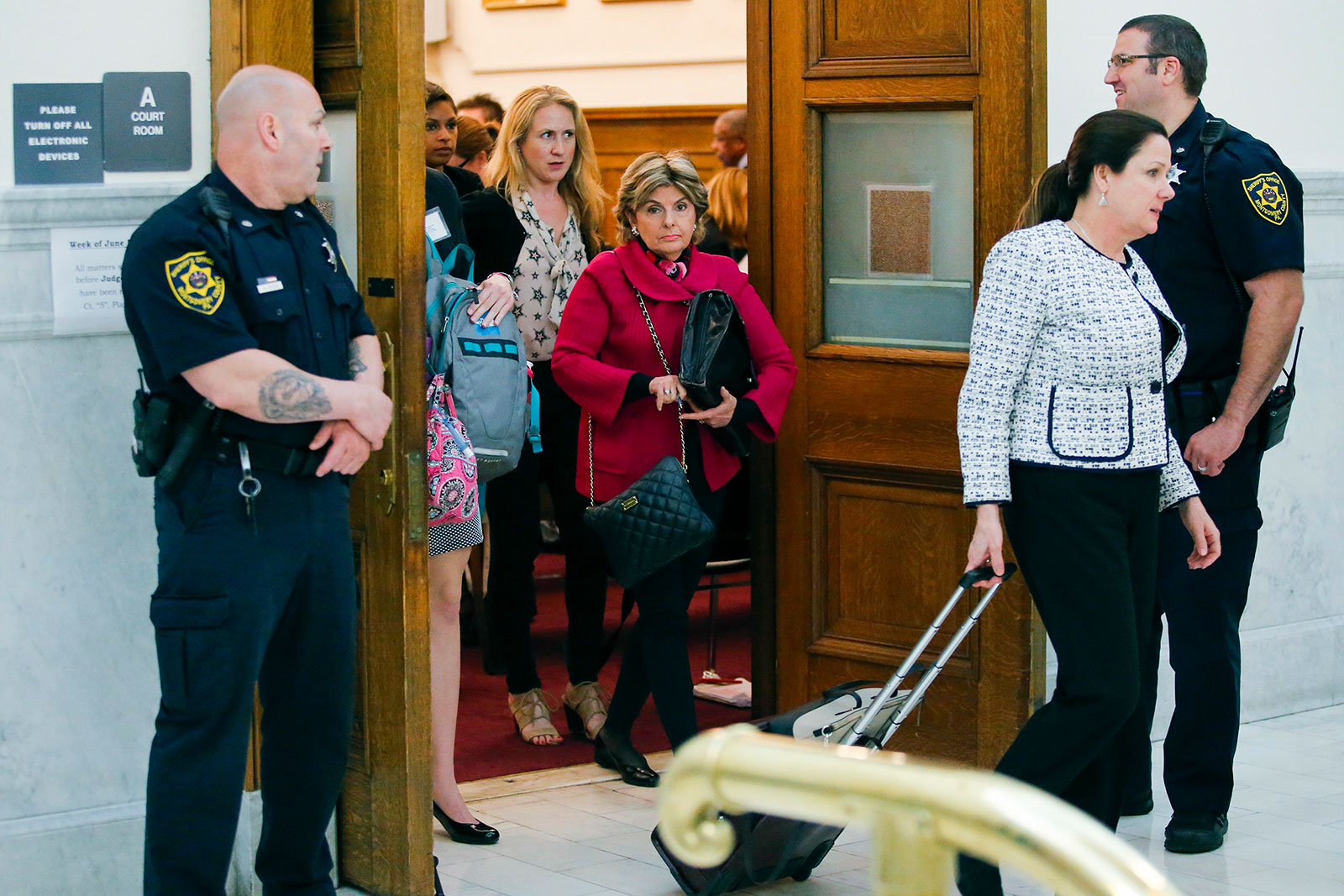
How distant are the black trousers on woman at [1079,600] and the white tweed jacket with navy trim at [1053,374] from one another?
2.1 inches

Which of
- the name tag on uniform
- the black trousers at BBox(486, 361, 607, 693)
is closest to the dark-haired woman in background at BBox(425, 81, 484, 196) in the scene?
the black trousers at BBox(486, 361, 607, 693)

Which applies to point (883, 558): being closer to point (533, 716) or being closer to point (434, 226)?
point (533, 716)

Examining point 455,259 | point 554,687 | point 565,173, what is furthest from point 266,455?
point 554,687

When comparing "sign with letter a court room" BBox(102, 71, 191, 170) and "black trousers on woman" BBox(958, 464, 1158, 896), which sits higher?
"sign with letter a court room" BBox(102, 71, 191, 170)

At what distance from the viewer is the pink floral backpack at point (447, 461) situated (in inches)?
136

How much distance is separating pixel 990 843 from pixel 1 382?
105 inches

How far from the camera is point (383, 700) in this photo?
10.9 feet

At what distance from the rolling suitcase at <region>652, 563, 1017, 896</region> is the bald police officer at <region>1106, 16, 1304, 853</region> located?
23.3 inches

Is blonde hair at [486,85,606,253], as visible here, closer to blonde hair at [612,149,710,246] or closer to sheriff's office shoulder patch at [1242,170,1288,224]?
blonde hair at [612,149,710,246]

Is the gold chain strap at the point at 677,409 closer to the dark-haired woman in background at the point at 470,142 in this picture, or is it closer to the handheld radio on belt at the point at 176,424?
the handheld radio on belt at the point at 176,424

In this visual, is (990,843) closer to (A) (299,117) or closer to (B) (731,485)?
(A) (299,117)

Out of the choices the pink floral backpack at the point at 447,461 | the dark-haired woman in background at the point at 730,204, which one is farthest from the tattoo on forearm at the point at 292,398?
the dark-haired woman in background at the point at 730,204

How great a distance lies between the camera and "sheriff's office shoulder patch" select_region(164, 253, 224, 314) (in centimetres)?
273

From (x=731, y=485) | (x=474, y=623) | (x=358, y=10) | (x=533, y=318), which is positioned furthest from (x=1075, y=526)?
(x=474, y=623)
